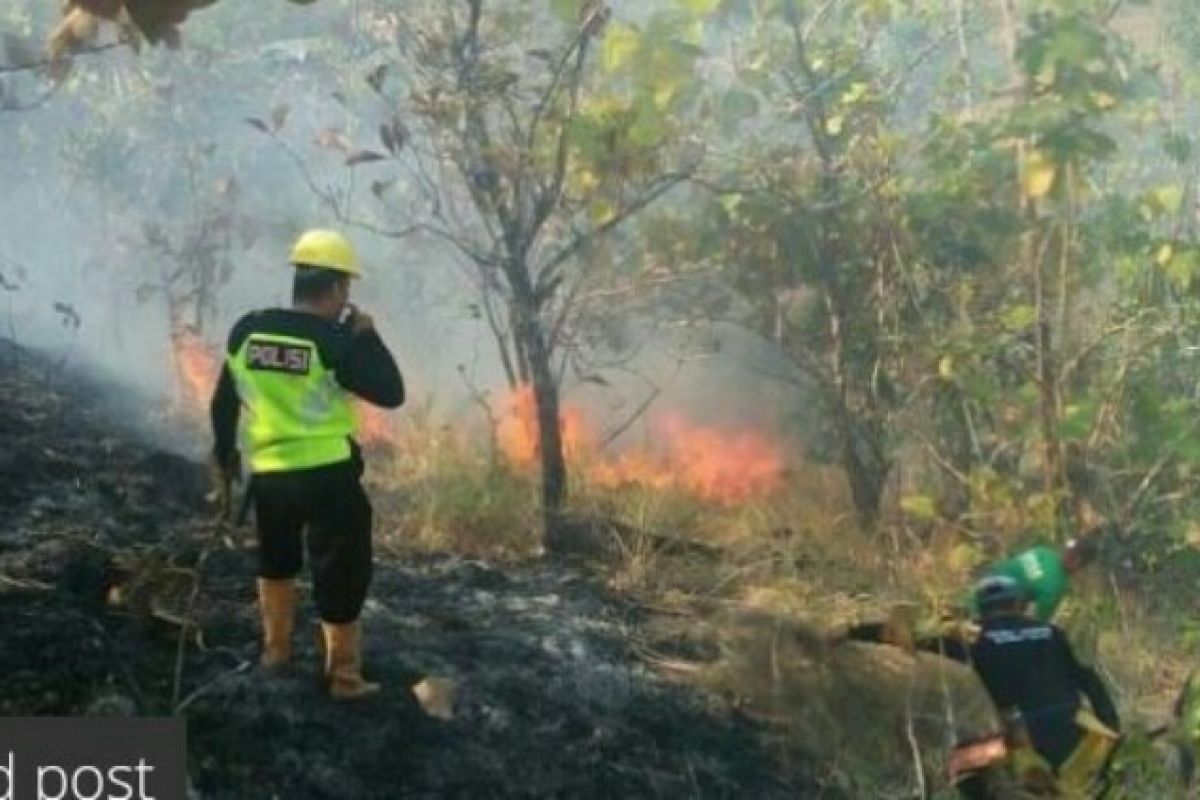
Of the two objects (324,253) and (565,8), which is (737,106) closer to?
(565,8)

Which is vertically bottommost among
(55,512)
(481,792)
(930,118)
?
(481,792)

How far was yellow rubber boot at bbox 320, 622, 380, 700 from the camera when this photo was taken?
14.9ft

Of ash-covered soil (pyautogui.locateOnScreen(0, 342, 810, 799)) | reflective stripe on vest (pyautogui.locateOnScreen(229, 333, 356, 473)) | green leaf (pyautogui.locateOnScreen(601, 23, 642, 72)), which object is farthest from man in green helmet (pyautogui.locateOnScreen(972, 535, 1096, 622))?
green leaf (pyautogui.locateOnScreen(601, 23, 642, 72))

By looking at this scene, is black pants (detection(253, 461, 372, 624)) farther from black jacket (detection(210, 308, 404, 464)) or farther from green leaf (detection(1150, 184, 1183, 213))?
green leaf (detection(1150, 184, 1183, 213))

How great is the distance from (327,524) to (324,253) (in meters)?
0.93

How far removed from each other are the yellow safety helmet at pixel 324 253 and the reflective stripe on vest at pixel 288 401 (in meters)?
0.29

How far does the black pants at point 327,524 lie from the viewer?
14.6 ft

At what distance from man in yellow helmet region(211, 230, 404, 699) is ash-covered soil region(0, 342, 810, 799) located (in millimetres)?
316

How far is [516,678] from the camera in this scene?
5.04 m

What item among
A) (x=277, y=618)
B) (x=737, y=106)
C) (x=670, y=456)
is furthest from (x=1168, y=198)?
(x=277, y=618)

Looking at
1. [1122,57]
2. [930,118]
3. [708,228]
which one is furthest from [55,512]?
[1122,57]

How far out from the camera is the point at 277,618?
4.66 metres

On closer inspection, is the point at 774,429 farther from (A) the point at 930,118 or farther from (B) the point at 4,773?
(B) the point at 4,773

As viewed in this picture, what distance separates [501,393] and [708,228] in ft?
10.6
